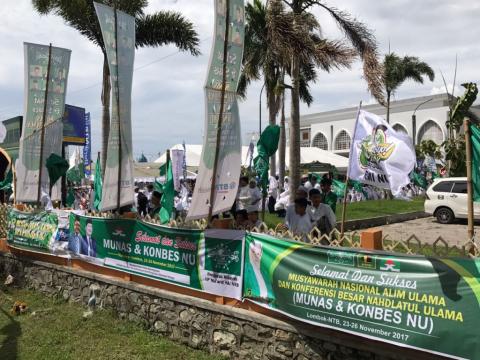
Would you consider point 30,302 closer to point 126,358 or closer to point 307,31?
point 126,358

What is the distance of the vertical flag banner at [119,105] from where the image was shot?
24.1 feet

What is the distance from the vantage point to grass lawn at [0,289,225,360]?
5609mm

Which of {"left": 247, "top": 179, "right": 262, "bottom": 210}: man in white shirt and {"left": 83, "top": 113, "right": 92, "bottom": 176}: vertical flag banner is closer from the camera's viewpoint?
{"left": 247, "top": 179, "right": 262, "bottom": 210}: man in white shirt

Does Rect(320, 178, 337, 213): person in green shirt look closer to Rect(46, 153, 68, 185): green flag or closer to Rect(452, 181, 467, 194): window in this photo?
Rect(46, 153, 68, 185): green flag

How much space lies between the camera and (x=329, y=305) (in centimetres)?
449

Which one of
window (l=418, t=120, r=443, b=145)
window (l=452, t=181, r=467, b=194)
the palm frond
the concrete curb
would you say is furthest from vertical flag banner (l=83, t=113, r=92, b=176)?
window (l=418, t=120, r=443, b=145)

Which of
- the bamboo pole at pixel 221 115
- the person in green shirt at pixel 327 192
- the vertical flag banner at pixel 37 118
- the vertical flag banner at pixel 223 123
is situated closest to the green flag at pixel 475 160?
the vertical flag banner at pixel 223 123

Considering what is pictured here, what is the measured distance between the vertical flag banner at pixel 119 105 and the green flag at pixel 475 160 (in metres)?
5.21

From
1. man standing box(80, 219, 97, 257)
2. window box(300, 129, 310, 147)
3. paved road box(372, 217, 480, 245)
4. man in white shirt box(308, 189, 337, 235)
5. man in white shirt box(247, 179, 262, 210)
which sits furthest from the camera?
window box(300, 129, 310, 147)

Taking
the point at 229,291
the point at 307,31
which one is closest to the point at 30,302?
the point at 229,291

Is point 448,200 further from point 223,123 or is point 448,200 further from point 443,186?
point 223,123

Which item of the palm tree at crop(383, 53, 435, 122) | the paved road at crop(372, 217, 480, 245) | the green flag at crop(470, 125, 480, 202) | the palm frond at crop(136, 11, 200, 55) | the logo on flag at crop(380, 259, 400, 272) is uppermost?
the palm tree at crop(383, 53, 435, 122)

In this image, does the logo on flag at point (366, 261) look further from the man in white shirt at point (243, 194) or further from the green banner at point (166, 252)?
the man in white shirt at point (243, 194)

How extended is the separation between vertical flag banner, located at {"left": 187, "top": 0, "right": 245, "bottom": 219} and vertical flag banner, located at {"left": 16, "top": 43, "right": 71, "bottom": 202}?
221 inches
